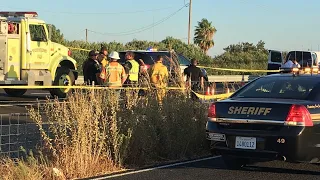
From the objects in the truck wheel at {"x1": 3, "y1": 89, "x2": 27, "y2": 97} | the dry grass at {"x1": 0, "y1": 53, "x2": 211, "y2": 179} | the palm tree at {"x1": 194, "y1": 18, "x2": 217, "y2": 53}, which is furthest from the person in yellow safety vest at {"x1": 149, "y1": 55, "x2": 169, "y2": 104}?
the palm tree at {"x1": 194, "y1": 18, "x2": 217, "y2": 53}

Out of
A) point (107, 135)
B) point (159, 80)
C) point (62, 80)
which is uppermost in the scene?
point (159, 80)

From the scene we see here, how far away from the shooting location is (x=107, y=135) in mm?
7938

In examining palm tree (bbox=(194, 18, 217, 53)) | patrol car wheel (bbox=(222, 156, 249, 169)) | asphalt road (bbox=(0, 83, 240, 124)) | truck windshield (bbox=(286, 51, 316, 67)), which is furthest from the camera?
palm tree (bbox=(194, 18, 217, 53))

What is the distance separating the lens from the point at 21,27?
1709 cm

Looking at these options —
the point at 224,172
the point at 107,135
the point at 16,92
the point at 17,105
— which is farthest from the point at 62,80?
the point at 224,172

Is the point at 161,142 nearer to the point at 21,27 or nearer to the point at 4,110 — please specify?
the point at 4,110

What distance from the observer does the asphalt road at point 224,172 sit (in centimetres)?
740

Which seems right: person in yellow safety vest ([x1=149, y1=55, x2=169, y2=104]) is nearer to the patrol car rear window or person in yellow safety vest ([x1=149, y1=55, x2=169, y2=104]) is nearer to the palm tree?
the patrol car rear window

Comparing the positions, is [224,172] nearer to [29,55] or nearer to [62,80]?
[29,55]

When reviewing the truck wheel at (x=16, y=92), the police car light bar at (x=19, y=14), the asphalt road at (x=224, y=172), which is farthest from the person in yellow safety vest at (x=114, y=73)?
the truck wheel at (x=16, y=92)

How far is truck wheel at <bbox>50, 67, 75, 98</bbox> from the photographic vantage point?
59.3ft

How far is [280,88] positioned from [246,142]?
123 centimetres

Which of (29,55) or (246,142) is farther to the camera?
(29,55)

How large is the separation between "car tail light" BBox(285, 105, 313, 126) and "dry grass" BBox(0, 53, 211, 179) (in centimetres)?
230
